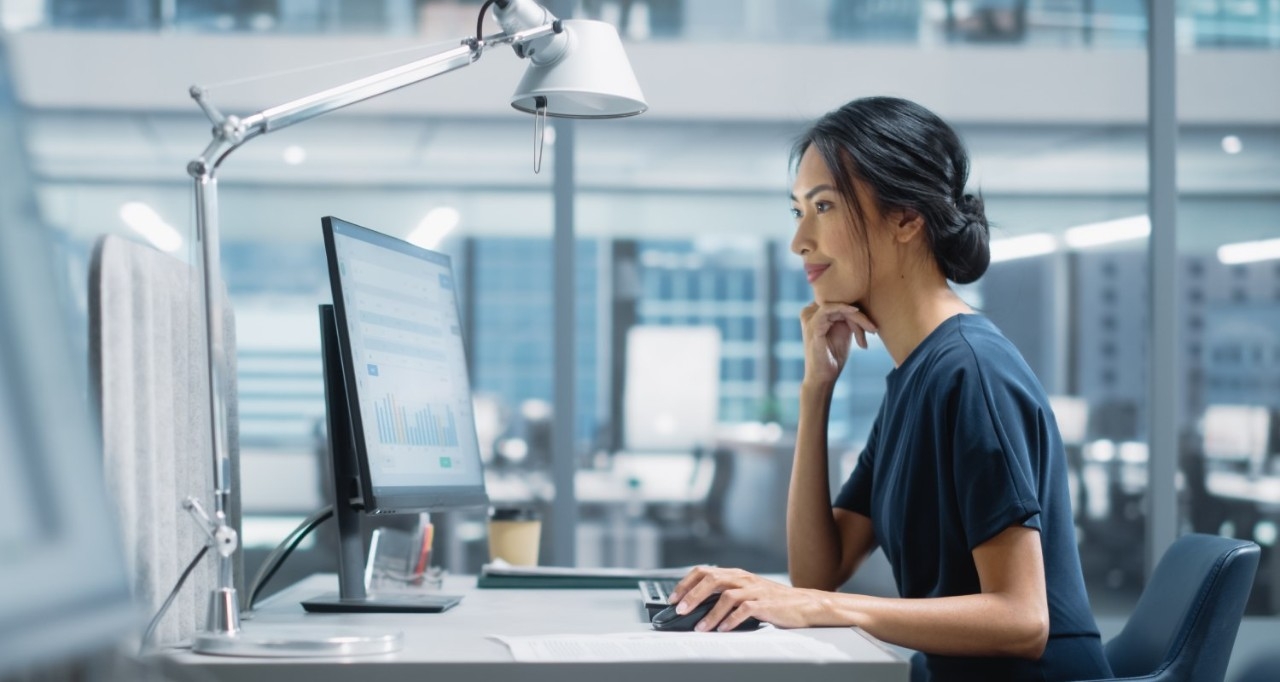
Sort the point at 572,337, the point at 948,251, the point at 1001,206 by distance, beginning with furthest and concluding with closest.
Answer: the point at 1001,206 < the point at 572,337 < the point at 948,251

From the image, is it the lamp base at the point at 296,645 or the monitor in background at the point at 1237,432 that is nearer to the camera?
the lamp base at the point at 296,645

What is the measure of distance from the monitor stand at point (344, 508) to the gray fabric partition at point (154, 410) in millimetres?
132

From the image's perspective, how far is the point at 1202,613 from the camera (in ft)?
4.77

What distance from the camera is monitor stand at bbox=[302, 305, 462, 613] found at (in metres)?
1.50

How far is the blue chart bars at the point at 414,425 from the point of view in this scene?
4.83 ft

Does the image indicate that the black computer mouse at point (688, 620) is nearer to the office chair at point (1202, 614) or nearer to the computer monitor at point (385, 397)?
the computer monitor at point (385, 397)

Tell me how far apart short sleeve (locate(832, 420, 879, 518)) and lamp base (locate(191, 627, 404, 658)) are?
36.0 inches

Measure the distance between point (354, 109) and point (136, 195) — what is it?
2.27ft

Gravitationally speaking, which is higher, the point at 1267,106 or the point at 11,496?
the point at 1267,106

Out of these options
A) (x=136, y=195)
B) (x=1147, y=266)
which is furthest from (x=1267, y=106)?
(x=136, y=195)

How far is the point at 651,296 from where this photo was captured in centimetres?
331

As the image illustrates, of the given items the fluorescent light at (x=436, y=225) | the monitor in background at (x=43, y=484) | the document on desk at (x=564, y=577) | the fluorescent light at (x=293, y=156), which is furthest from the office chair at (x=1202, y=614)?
the fluorescent light at (x=293, y=156)

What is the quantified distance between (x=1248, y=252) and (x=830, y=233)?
7.77ft

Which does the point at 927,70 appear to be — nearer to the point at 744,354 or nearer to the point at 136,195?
the point at 744,354
